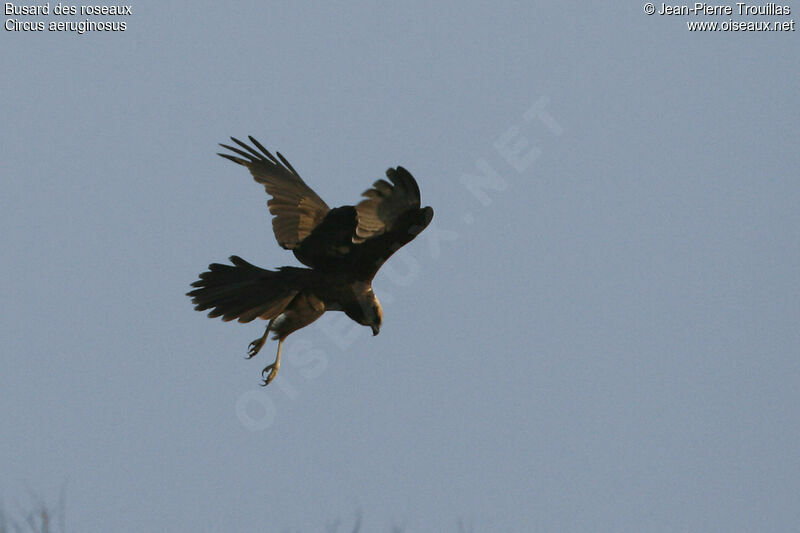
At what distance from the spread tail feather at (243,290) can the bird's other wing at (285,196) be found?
223 millimetres

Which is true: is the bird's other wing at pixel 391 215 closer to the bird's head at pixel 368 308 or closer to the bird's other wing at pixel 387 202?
the bird's other wing at pixel 387 202

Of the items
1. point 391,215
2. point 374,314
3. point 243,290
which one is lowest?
point 374,314

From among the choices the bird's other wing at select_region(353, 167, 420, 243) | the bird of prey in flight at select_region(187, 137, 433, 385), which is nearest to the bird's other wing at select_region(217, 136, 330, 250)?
the bird of prey in flight at select_region(187, 137, 433, 385)

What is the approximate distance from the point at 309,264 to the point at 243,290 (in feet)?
1.48

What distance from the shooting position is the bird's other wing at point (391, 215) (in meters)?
5.80

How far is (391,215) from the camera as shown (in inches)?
235

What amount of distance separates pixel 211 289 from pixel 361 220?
Result: 1.14 meters

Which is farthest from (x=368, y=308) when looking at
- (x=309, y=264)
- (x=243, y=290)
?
(x=243, y=290)

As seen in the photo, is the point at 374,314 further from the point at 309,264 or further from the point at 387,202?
the point at 387,202

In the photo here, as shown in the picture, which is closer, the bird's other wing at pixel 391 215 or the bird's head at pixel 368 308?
the bird's other wing at pixel 391 215

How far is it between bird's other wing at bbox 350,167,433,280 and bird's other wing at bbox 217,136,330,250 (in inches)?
24.5

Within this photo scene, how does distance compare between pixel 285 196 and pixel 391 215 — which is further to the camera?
pixel 285 196

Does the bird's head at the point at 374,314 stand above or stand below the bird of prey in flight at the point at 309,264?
below

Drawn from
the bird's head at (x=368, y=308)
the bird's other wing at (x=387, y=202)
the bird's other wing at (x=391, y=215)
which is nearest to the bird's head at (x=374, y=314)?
the bird's head at (x=368, y=308)
